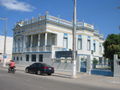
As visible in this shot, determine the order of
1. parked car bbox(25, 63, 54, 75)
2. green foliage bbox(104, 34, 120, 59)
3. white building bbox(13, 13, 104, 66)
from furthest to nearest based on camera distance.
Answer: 1. white building bbox(13, 13, 104, 66)
2. green foliage bbox(104, 34, 120, 59)
3. parked car bbox(25, 63, 54, 75)

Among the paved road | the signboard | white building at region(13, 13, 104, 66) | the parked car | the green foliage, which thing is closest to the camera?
the paved road

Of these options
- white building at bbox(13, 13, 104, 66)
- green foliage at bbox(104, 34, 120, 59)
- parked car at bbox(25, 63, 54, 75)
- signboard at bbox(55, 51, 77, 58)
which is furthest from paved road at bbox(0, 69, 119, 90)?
white building at bbox(13, 13, 104, 66)

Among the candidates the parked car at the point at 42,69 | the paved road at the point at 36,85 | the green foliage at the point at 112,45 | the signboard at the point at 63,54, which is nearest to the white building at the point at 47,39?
the signboard at the point at 63,54

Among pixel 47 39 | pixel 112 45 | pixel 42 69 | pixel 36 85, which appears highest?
pixel 47 39

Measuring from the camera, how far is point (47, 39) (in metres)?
39.2

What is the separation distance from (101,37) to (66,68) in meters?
23.8

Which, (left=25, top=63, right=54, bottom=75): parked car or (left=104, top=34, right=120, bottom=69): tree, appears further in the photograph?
(left=104, top=34, right=120, bottom=69): tree

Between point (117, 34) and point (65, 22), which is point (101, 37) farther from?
point (117, 34)

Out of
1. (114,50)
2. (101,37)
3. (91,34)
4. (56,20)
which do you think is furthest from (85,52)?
(101,37)

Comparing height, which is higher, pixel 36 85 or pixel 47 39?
pixel 47 39

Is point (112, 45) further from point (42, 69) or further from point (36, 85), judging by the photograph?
point (36, 85)

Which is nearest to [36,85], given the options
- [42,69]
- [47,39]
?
[42,69]

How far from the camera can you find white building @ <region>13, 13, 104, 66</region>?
3506 cm

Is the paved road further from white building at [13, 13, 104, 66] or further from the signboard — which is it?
white building at [13, 13, 104, 66]
